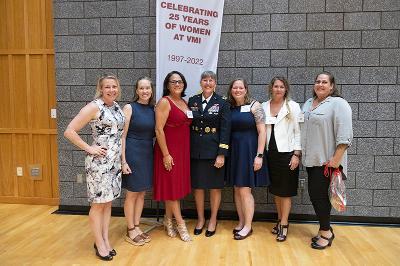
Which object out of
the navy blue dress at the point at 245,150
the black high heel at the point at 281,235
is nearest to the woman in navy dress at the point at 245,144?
the navy blue dress at the point at 245,150

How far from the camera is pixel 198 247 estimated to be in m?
3.21

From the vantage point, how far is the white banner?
3.57 metres

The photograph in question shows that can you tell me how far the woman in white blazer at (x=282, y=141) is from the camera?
3.30 m

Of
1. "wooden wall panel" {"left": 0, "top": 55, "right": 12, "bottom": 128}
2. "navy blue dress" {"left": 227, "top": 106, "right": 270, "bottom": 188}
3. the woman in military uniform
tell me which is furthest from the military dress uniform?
"wooden wall panel" {"left": 0, "top": 55, "right": 12, "bottom": 128}

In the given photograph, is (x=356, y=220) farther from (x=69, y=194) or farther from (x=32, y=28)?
(x=32, y=28)

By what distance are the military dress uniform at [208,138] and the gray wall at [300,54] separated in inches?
25.1

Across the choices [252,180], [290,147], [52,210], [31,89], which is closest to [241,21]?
[290,147]

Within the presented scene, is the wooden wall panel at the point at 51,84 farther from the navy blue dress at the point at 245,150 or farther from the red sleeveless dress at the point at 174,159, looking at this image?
the navy blue dress at the point at 245,150

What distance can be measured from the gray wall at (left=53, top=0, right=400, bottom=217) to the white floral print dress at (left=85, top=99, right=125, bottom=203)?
3.72 ft

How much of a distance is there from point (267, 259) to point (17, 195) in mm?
3218

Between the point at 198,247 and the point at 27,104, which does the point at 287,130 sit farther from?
the point at 27,104

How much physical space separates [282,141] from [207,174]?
0.76m

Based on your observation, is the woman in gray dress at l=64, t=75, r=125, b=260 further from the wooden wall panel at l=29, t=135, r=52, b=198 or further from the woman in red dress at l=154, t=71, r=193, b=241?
the wooden wall panel at l=29, t=135, r=52, b=198

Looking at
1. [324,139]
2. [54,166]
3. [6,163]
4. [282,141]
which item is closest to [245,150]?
[282,141]
